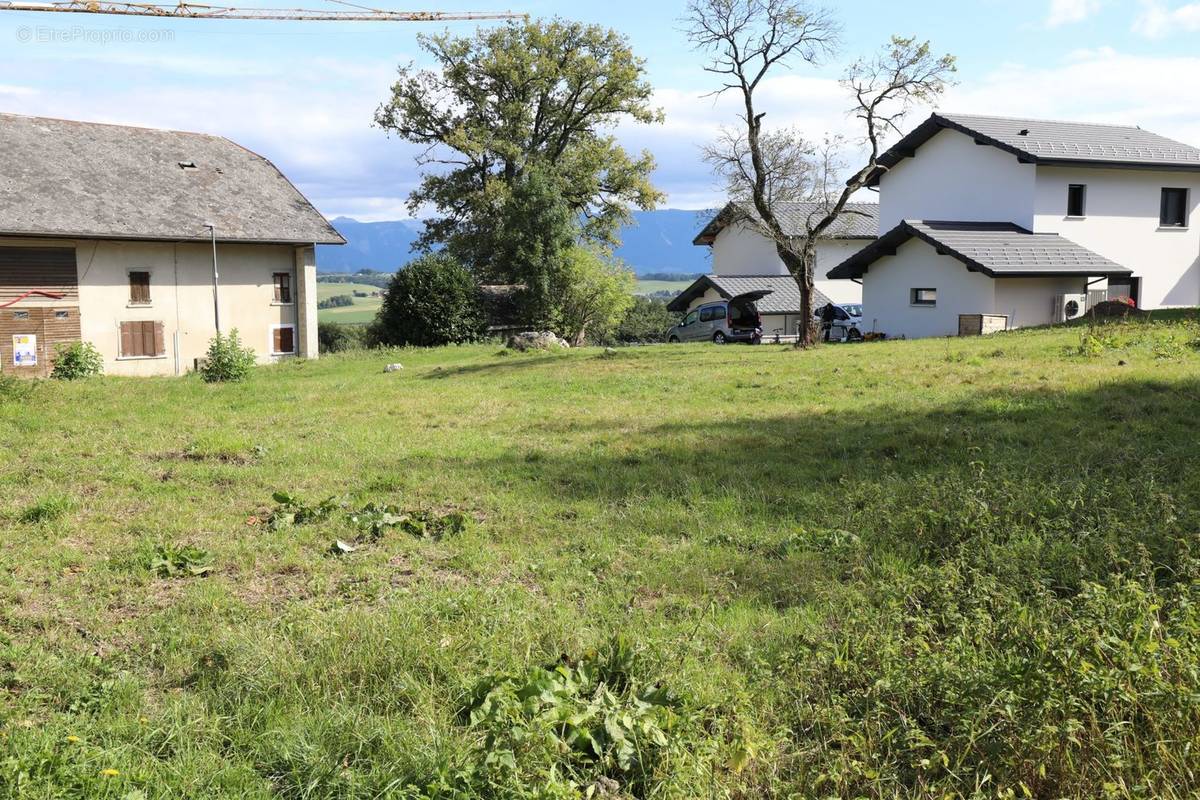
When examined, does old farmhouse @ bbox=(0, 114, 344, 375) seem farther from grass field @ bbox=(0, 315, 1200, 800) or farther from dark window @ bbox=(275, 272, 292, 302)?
grass field @ bbox=(0, 315, 1200, 800)

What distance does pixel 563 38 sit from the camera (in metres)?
41.7

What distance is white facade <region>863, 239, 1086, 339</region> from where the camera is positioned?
27.4 m

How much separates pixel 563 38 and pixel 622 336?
15.9 metres

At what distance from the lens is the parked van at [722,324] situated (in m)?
35.2

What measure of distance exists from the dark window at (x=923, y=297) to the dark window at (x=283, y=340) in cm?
2445

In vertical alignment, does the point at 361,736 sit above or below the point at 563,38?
below

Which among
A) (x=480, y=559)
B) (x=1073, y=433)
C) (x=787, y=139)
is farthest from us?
(x=787, y=139)

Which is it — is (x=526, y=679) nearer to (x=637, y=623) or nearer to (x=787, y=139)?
(x=637, y=623)

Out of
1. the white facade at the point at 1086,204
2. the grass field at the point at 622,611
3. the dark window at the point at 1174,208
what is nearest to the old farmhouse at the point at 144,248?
the white facade at the point at 1086,204

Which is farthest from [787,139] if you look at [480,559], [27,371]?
[27,371]

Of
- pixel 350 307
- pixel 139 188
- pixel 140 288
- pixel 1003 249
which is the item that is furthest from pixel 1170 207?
pixel 350 307

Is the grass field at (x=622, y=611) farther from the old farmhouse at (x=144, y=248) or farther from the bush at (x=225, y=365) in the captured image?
the old farmhouse at (x=144, y=248)

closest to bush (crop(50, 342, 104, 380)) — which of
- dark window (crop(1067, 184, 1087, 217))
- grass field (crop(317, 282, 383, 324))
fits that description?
dark window (crop(1067, 184, 1087, 217))

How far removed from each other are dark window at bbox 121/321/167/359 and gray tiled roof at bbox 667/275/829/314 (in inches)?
922
